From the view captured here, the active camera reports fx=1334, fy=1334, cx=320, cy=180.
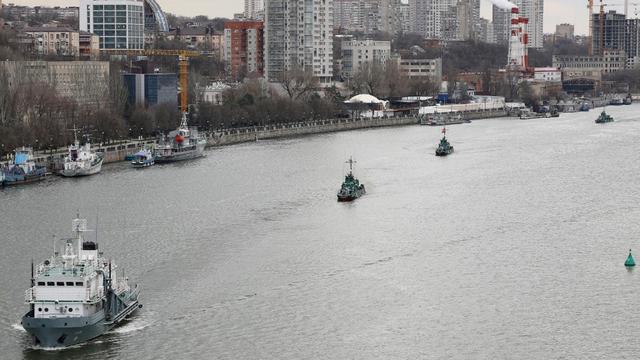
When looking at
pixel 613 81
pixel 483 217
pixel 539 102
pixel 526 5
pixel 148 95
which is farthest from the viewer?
pixel 526 5

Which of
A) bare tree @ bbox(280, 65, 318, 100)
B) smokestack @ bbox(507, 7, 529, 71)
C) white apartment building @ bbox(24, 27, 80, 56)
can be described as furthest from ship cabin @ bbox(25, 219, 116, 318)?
smokestack @ bbox(507, 7, 529, 71)

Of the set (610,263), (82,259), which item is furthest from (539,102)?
(82,259)

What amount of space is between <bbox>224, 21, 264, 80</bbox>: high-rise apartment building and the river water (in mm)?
19487

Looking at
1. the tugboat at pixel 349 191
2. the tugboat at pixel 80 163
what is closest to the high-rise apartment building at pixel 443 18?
the tugboat at pixel 80 163

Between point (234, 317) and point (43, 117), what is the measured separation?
11.5 m

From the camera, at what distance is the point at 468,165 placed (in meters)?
18.5

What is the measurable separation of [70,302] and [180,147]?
10859 mm

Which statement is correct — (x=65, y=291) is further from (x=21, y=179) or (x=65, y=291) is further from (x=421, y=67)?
(x=421, y=67)

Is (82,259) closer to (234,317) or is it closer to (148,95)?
(234,317)

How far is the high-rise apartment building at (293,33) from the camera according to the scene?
117 feet

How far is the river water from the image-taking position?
8.37 m

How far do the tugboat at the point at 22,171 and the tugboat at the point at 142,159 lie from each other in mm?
1788

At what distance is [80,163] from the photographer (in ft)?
54.3

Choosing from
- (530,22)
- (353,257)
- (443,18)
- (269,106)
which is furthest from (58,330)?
(530,22)
